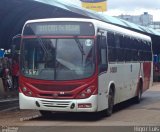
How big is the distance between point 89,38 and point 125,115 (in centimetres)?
324

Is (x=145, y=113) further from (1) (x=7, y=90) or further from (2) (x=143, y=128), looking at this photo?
(1) (x=7, y=90)

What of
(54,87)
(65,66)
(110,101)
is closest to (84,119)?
(110,101)

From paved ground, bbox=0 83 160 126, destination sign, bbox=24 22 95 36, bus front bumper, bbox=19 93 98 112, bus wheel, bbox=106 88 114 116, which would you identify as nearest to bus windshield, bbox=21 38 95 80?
destination sign, bbox=24 22 95 36

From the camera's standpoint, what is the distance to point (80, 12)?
89.3 feet

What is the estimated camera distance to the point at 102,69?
15.2 meters

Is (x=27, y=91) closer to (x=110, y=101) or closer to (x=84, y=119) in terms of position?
(x=84, y=119)

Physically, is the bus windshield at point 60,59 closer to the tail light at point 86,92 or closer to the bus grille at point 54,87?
the bus grille at point 54,87

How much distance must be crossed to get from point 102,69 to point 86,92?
1.01 metres

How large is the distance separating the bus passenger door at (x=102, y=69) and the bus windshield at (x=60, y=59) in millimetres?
399

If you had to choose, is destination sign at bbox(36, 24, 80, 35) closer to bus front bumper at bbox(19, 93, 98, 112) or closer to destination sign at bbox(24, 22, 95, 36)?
destination sign at bbox(24, 22, 95, 36)

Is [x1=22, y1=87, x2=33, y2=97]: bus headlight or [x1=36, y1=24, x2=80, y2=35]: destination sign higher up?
[x1=36, y1=24, x2=80, y2=35]: destination sign

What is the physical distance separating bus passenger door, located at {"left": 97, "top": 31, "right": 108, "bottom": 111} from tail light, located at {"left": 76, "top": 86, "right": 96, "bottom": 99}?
35 cm

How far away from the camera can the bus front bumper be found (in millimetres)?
14516

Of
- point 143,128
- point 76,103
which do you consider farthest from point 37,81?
point 143,128
